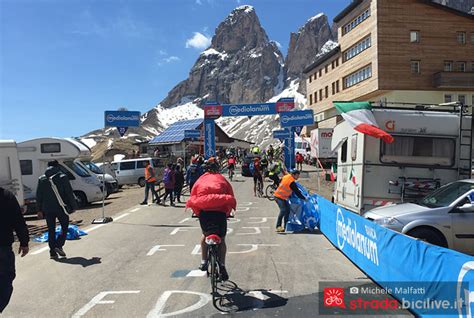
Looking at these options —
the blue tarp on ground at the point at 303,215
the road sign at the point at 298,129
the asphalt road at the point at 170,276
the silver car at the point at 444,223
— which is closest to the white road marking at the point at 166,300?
the asphalt road at the point at 170,276

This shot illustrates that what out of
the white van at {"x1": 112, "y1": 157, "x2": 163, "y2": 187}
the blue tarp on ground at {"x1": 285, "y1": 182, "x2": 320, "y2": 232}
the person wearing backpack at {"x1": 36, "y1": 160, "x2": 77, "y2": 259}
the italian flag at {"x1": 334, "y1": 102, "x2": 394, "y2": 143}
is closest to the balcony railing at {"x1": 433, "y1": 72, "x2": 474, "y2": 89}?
the white van at {"x1": 112, "y1": 157, "x2": 163, "y2": 187}

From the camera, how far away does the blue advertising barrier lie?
3.90 meters

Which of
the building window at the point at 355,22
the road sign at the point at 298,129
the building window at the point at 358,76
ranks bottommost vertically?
the road sign at the point at 298,129

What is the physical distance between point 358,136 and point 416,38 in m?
33.3

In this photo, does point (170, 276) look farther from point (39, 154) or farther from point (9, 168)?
point (39, 154)

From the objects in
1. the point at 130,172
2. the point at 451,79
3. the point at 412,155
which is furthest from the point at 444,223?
the point at 451,79

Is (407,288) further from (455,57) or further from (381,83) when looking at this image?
(455,57)

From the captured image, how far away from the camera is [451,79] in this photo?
1486 inches

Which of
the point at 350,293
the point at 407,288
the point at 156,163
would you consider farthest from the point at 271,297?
the point at 156,163

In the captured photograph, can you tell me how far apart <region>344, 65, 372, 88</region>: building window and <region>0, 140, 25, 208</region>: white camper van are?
Result: 34.5 meters

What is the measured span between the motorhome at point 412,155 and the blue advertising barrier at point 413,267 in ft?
9.23

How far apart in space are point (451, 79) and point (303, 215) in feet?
111

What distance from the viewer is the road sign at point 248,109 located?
92.2 feet

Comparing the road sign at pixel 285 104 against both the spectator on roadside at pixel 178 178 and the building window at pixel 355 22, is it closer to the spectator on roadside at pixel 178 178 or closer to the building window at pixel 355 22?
the spectator on roadside at pixel 178 178
